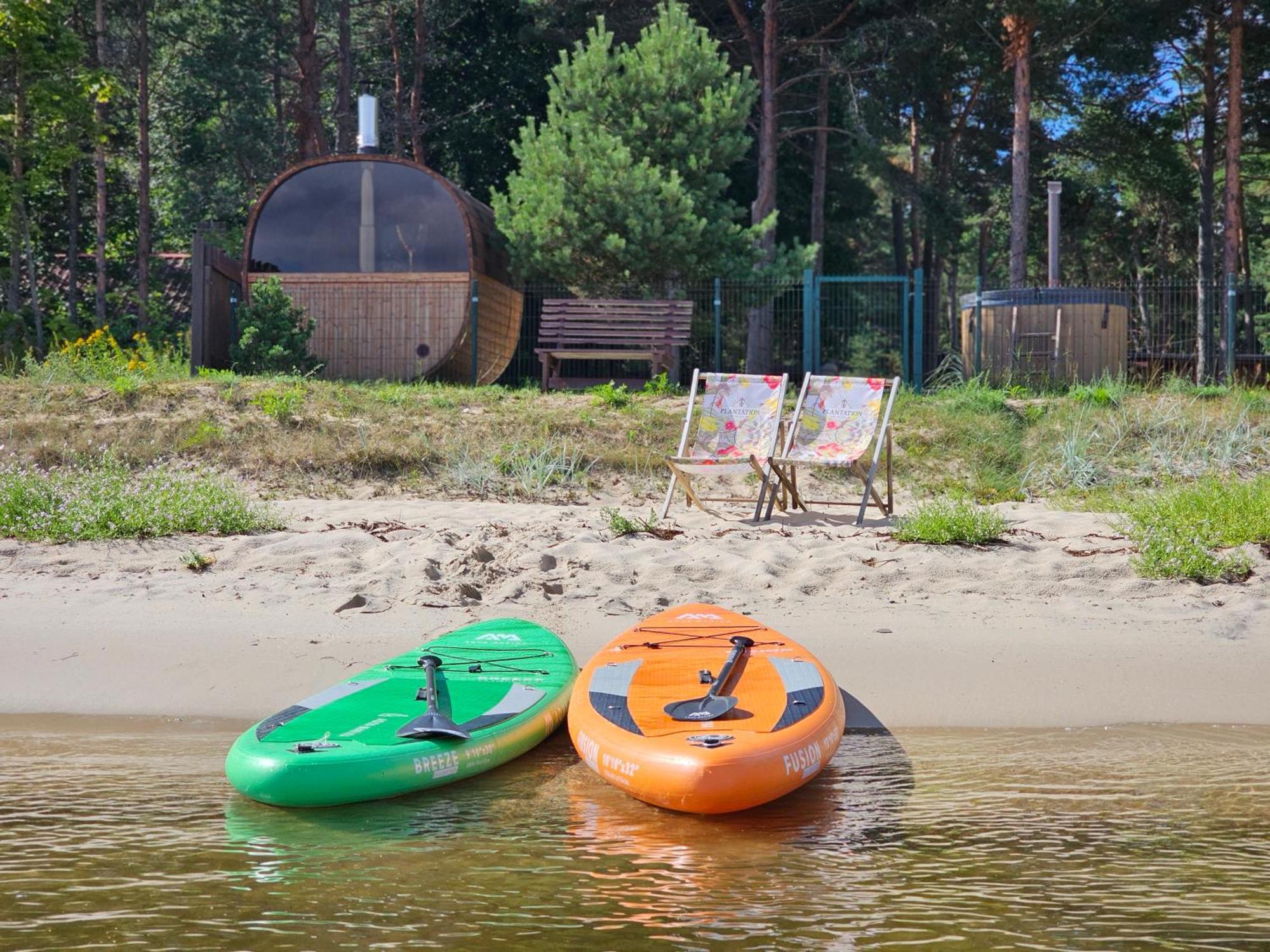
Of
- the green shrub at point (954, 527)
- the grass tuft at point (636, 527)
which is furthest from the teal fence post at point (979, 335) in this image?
the grass tuft at point (636, 527)

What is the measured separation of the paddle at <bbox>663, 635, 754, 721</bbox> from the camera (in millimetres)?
4633

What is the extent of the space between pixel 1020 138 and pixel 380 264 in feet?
34.1

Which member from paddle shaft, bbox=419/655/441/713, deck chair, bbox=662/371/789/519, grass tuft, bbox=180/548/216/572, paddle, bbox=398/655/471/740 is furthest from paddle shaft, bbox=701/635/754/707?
deck chair, bbox=662/371/789/519

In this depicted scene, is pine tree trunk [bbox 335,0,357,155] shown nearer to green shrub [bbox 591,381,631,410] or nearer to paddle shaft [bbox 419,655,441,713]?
green shrub [bbox 591,381,631,410]

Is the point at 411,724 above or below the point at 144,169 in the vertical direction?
below

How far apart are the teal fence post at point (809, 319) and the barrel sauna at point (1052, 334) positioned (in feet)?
6.68

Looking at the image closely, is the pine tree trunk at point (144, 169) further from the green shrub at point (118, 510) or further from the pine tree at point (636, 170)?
the green shrub at point (118, 510)

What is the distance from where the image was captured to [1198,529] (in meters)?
7.02

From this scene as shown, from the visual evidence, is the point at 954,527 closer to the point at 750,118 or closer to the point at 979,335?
the point at 979,335

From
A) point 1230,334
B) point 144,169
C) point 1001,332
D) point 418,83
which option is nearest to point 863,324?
point 418,83

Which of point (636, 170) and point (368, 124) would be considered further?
point (368, 124)

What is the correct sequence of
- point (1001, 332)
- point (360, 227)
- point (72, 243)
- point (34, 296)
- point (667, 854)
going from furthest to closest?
point (72, 243)
point (34, 296)
point (360, 227)
point (1001, 332)
point (667, 854)

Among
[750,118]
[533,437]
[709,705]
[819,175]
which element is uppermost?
[750,118]

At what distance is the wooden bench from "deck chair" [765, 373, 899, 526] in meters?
5.09
